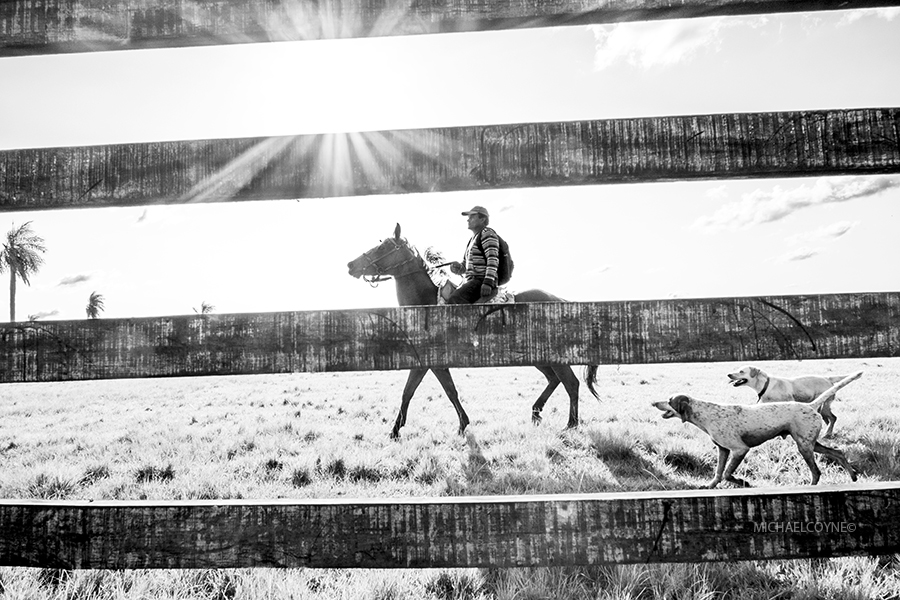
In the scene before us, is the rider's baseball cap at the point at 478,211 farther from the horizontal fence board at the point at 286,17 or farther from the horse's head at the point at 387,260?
the horizontal fence board at the point at 286,17

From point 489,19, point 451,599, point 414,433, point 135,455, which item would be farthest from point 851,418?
point 135,455

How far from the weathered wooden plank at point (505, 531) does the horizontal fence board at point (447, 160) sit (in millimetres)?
1041

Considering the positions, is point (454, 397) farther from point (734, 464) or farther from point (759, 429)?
point (759, 429)

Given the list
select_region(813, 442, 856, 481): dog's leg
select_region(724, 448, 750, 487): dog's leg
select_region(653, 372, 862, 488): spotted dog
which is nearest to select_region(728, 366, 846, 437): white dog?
select_region(813, 442, 856, 481): dog's leg

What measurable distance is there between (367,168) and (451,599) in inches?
73.9

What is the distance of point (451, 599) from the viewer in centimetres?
225

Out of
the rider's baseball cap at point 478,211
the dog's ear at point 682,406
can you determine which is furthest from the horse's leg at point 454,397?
the dog's ear at point 682,406

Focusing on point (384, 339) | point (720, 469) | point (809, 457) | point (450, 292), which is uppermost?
point (450, 292)

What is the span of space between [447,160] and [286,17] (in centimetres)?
80

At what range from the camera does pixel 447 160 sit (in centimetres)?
174

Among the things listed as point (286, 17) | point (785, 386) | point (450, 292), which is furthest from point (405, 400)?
point (286, 17)

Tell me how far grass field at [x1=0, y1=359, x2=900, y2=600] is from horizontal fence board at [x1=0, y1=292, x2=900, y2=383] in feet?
3.60

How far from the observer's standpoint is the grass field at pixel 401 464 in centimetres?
222

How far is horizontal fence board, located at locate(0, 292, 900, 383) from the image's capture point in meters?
1.63
